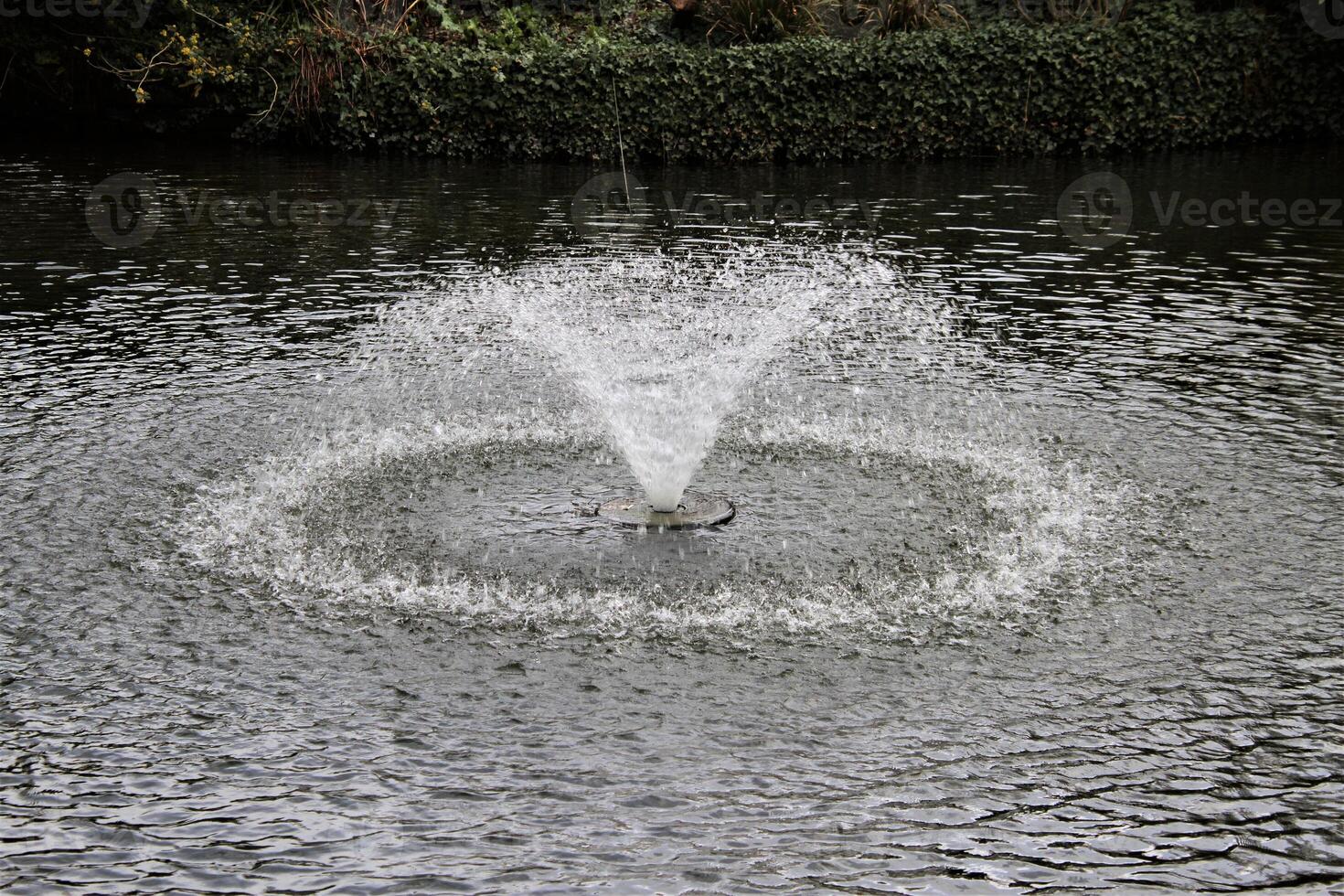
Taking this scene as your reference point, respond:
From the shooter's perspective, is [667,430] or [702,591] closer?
[702,591]

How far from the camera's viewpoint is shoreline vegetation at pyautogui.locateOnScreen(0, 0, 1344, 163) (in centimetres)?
2753

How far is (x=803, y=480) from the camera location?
10625 millimetres

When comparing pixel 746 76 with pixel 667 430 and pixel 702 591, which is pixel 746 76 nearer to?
pixel 667 430

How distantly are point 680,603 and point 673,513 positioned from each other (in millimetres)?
1525

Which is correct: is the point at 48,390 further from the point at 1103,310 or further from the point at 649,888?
the point at 1103,310

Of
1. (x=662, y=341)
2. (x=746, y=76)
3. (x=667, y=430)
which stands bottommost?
(x=667, y=430)

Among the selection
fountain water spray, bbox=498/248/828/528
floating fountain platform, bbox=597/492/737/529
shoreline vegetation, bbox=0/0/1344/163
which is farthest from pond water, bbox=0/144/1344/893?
shoreline vegetation, bbox=0/0/1344/163

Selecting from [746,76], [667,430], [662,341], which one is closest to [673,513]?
[667,430]

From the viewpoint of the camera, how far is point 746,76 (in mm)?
27297

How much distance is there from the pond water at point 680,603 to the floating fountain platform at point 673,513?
17 cm

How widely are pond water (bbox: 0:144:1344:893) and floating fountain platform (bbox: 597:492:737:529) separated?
173mm

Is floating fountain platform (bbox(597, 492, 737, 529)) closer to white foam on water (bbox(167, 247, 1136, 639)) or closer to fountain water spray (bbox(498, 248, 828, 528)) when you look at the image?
fountain water spray (bbox(498, 248, 828, 528))

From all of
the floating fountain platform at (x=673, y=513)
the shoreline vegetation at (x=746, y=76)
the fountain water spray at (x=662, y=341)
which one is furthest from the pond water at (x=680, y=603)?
the shoreline vegetation at (x=746, y=76)

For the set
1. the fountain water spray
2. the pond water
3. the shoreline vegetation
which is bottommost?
the pond water
